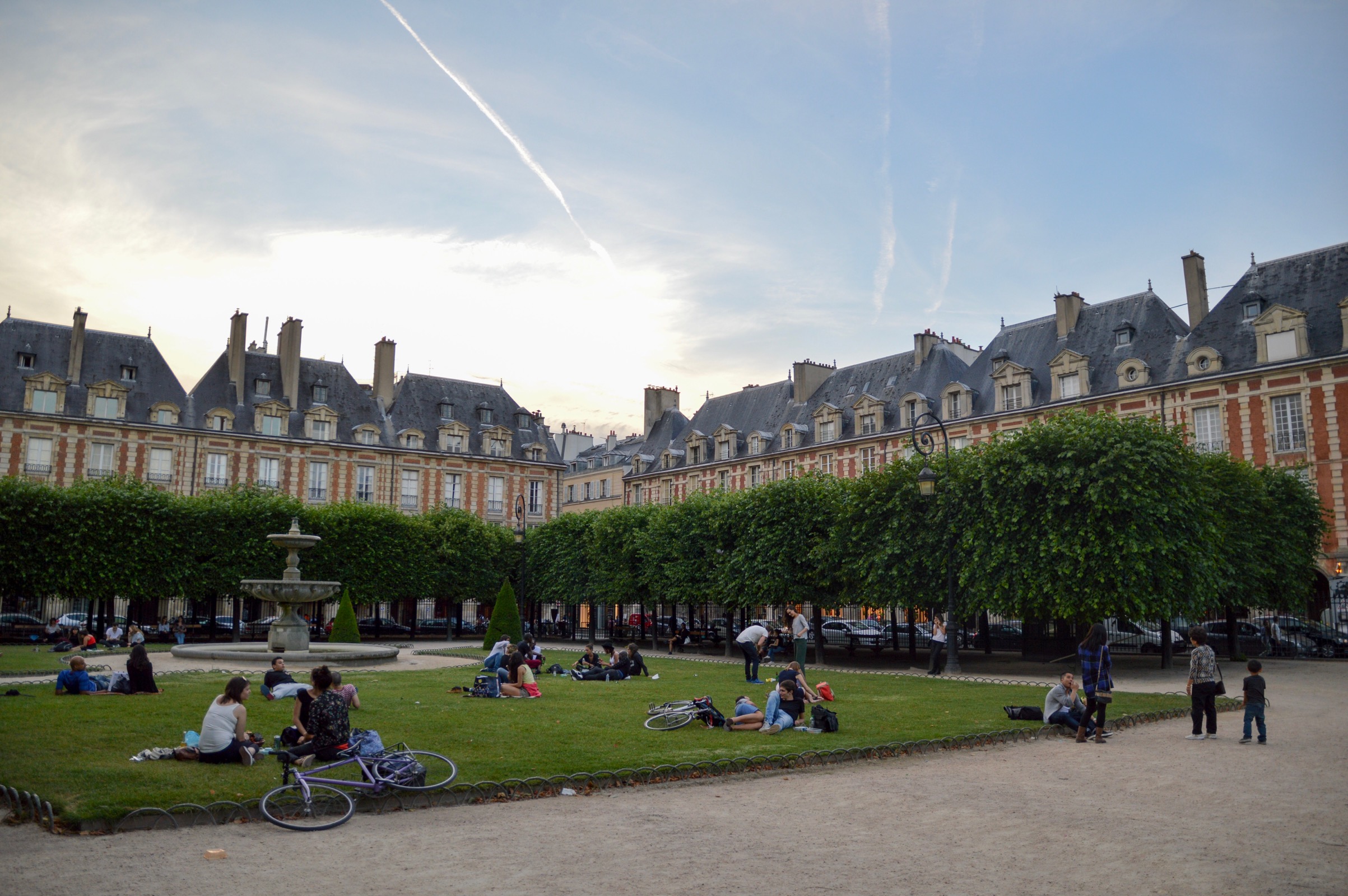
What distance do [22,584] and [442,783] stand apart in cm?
2865

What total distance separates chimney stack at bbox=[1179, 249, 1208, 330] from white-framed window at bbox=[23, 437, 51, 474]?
159 feet

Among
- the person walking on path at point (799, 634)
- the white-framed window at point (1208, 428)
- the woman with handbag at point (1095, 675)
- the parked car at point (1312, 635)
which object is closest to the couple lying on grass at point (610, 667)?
the person walking on path at point (799, 634)

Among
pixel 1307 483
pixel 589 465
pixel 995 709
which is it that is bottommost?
pixel 995 709

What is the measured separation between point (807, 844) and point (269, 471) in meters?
45.7

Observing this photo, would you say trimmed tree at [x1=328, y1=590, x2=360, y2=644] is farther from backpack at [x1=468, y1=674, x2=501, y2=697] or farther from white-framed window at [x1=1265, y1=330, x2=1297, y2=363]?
white-framed window at [x1=1265, y1=330, x2=1297, y2=363]

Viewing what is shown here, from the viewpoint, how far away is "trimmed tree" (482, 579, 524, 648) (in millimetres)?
29344

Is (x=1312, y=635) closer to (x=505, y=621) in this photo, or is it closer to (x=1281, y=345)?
(x=1281, y=345)

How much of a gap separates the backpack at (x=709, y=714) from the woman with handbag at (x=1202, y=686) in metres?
5.66

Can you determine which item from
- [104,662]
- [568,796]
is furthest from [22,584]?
[568,796]

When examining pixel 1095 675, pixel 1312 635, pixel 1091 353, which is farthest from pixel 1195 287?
pixel 1095 675

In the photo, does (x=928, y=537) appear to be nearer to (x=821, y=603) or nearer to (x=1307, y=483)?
(x=821, y=603)

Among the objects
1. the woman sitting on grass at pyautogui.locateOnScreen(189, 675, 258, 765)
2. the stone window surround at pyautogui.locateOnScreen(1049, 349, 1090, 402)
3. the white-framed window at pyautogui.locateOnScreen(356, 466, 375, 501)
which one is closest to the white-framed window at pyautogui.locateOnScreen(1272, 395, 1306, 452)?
the stone window surround at pyautogui.locateOnScreen(1049, 349, 1090, 402)

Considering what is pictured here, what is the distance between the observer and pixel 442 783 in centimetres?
786

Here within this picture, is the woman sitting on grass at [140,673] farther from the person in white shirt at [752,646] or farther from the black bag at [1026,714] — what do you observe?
the black bag at [1026,714]
